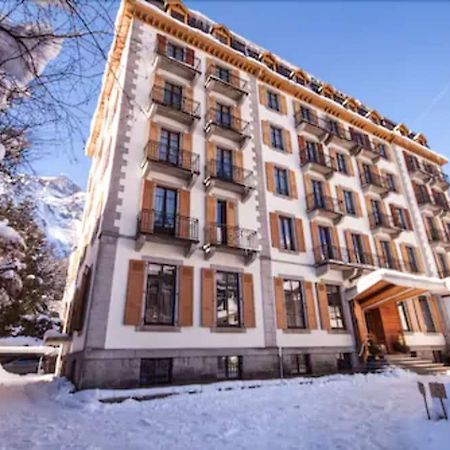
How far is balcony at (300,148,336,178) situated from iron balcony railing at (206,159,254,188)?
14.6 feet

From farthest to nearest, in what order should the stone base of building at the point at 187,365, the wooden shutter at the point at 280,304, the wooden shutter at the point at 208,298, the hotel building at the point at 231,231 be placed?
the wooden shutter at the point at 280,304, the wooden shutter at the point at 208,298, the hotel building at the point at 231,231, the stone base of building at the point at 187,365

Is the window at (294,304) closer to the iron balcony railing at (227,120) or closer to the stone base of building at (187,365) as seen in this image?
the stone base of building at (187,365)

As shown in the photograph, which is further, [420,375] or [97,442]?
[420,375]

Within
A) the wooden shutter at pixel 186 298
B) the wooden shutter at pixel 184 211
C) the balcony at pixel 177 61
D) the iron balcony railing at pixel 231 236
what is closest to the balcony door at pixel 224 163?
the wooden shutter at pixel 184 211

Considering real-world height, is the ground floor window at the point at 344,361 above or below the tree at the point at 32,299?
below

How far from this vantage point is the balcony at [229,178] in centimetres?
1473

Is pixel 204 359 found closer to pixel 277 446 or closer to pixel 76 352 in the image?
pixel 76 352

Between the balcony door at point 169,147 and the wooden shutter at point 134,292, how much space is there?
18.1ft

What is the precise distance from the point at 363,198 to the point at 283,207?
769cm

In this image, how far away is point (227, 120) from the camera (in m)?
18.0

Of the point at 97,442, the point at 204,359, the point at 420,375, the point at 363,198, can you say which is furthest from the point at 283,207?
the point at 97,442

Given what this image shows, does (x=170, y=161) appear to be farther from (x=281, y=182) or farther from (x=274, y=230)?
(x=281, y=182)

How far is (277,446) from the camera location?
5344 mm

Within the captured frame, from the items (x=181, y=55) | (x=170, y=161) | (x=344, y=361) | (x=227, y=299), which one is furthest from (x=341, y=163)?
(x=227, y=299)
